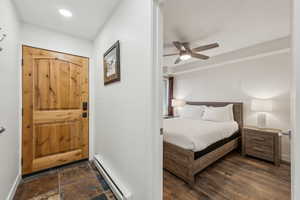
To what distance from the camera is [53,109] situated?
6.81ft

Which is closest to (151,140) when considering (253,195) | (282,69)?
(253,195)

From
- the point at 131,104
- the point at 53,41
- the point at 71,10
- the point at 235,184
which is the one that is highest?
the point at 71,10

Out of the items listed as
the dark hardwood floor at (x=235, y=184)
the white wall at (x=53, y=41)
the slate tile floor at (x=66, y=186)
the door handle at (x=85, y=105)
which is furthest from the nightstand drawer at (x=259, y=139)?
the white wall at (x=53, y=41)

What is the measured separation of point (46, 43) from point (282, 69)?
4.31 metres

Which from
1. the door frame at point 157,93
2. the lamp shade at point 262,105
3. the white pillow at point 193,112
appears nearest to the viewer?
the door frame at point 157,93

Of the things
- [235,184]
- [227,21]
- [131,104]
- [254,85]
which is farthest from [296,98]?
[254,85]

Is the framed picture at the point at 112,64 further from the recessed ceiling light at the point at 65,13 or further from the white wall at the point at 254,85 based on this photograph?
the white wall at the point at 254,85

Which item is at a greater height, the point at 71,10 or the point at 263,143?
the point at 71,10

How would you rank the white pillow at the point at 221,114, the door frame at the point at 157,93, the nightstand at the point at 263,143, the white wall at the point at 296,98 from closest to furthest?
the white wall at the point at 296,98, the door frame at the point at 157,93, the nightstand at the point at 263,143, the white pillow at the point at 221,114

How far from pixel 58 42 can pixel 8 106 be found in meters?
1.27

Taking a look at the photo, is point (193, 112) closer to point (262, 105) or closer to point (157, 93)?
point (262, 105)

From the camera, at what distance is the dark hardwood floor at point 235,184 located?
1578mm

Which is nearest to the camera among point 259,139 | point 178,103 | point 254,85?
point 259,139

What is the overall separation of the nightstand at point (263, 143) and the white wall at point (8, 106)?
369 centimetres
